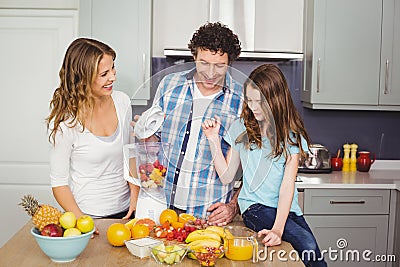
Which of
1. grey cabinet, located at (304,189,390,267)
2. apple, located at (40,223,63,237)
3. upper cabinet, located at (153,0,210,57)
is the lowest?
grey cabinet, located at (304,189,390,267)

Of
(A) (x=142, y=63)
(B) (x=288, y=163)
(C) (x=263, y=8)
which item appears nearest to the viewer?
(B) (x=288, y=163)

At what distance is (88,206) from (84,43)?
0.62m

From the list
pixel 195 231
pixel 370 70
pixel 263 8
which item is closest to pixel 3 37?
pixel 263 8

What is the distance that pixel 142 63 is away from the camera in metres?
3.52

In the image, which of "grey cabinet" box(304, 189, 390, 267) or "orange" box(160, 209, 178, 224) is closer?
"orange" box(160, 209, 178, 224)

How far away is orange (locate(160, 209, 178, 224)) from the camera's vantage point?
1982 mm

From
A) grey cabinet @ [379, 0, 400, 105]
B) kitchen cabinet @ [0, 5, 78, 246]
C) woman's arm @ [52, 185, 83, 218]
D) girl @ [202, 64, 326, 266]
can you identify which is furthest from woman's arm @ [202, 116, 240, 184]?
kitchen cabinet @ [0, 5, 78, 246]

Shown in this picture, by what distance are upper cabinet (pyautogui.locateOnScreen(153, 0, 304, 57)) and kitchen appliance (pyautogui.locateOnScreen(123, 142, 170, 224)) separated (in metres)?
1.80

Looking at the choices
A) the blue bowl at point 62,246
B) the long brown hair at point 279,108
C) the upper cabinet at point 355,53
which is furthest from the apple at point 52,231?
the upper cabinet at point 355,53

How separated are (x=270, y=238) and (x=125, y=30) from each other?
190 centimetres

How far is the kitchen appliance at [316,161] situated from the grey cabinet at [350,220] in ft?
0.98

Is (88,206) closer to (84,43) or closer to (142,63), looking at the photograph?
(84,43)

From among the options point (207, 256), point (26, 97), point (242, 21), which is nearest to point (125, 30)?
point (242, 21)

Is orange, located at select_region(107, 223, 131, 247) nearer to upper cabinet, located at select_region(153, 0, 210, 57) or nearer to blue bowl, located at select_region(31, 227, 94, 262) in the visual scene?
blue bowl, located at select_region(31, 227, 94, 262)
